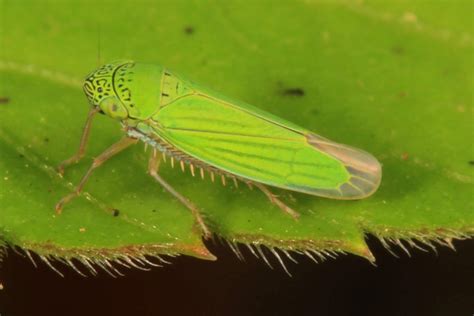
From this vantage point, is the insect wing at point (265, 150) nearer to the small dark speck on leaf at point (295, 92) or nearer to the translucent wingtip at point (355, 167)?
the translucent wingtip at point (355, 167)

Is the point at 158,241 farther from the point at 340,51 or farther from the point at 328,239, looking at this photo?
the point at 340,51

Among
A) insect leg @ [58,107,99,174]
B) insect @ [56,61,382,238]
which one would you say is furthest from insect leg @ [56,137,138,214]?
insect leg @ [58,107,99,174]

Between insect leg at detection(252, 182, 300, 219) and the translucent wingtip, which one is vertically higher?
the translucent wingtip

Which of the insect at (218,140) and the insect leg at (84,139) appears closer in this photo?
the insect at (218,140)

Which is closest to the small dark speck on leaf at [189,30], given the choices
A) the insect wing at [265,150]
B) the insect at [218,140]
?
the insect at [218,140]

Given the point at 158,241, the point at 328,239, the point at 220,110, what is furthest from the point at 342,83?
the point at 158,241

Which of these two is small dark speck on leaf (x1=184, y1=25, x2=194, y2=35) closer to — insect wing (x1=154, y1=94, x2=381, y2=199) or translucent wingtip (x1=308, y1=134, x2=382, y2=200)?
insect wing (x1=154, y1=94, x2=381, y2=199)
